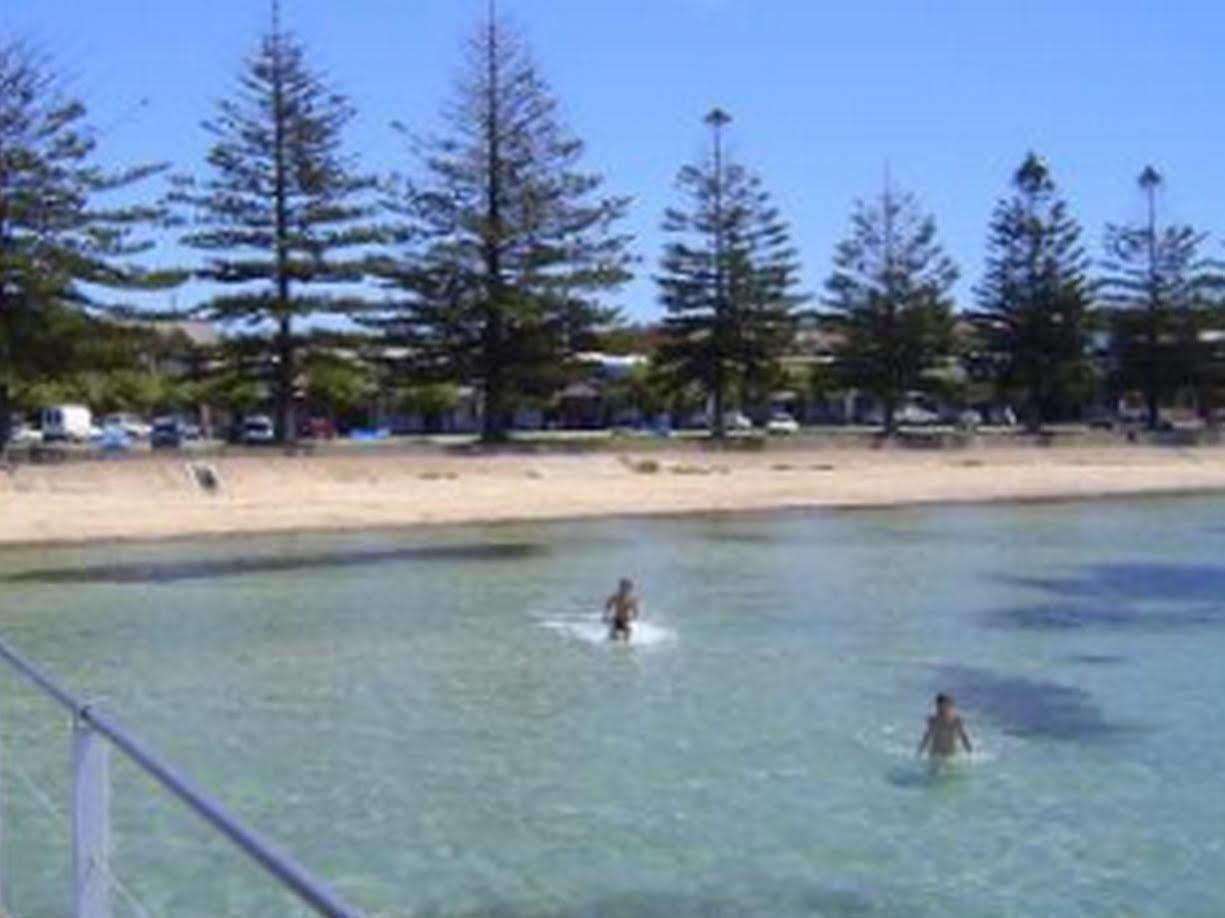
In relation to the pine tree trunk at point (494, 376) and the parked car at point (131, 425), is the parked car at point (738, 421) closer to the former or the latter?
the pine tree trunk at point (494, 376)

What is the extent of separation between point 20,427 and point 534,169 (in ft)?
75.1

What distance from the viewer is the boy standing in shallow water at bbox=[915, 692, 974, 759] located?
13.4 m

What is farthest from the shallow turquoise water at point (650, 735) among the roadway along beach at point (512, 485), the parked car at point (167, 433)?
the parked car at point (167, 433)

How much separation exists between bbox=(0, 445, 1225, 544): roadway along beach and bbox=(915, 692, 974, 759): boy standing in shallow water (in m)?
25.9

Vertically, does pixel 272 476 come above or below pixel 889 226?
below

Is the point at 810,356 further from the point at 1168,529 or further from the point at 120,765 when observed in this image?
the point at 120,765

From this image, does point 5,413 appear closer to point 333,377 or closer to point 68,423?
point 333,377

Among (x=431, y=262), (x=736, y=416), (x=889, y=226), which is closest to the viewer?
(x=431, y=262)

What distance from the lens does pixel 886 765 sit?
44.9 feet

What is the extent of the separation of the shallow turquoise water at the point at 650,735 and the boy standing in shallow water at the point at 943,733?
228mm

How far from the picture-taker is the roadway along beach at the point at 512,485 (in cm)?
3953

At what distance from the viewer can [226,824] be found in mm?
3039

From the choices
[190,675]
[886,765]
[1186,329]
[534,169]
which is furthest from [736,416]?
[886,765]

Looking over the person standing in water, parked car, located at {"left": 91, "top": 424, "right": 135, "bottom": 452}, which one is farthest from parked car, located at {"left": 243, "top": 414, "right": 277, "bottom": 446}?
the person standing in water
